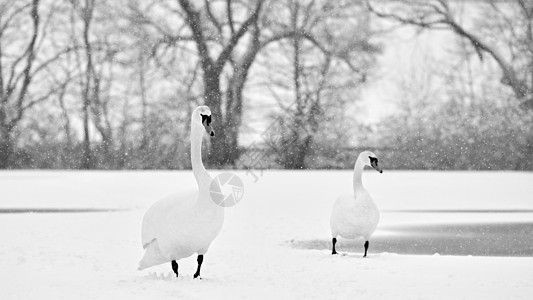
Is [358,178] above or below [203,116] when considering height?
below

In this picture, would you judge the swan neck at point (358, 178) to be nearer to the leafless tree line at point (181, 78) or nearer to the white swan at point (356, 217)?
the white swan at point (356, 217)

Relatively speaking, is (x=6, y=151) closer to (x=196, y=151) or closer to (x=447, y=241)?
(x=447, y=241)

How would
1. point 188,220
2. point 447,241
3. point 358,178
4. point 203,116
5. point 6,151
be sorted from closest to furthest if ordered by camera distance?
point 188,220, point 203,116, point 358,178, point 447,241, point 6,151

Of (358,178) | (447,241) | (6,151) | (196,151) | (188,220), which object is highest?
(6,151)

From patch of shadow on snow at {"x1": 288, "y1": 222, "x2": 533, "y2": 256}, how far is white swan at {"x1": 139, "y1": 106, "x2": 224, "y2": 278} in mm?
3100

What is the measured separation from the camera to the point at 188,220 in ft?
22.6

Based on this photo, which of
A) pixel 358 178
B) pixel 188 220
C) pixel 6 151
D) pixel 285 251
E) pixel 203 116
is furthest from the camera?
pixel 6 151

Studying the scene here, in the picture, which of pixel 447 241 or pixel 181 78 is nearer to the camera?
pixel 447 241

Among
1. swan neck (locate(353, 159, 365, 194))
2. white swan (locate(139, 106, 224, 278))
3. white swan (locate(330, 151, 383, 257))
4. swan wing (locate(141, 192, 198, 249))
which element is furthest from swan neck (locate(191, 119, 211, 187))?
swan neck (locate(353, 159, 365, 194))

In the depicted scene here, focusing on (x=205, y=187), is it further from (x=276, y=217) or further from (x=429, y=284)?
(x=276, y=217)

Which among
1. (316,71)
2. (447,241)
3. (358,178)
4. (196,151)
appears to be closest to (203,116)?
(196,151)

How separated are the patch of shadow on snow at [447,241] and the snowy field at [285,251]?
0.05ft

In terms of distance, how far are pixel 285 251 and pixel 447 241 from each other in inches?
106

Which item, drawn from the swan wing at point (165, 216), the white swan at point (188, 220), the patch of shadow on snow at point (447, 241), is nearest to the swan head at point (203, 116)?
the white swan at point (188, 220)
